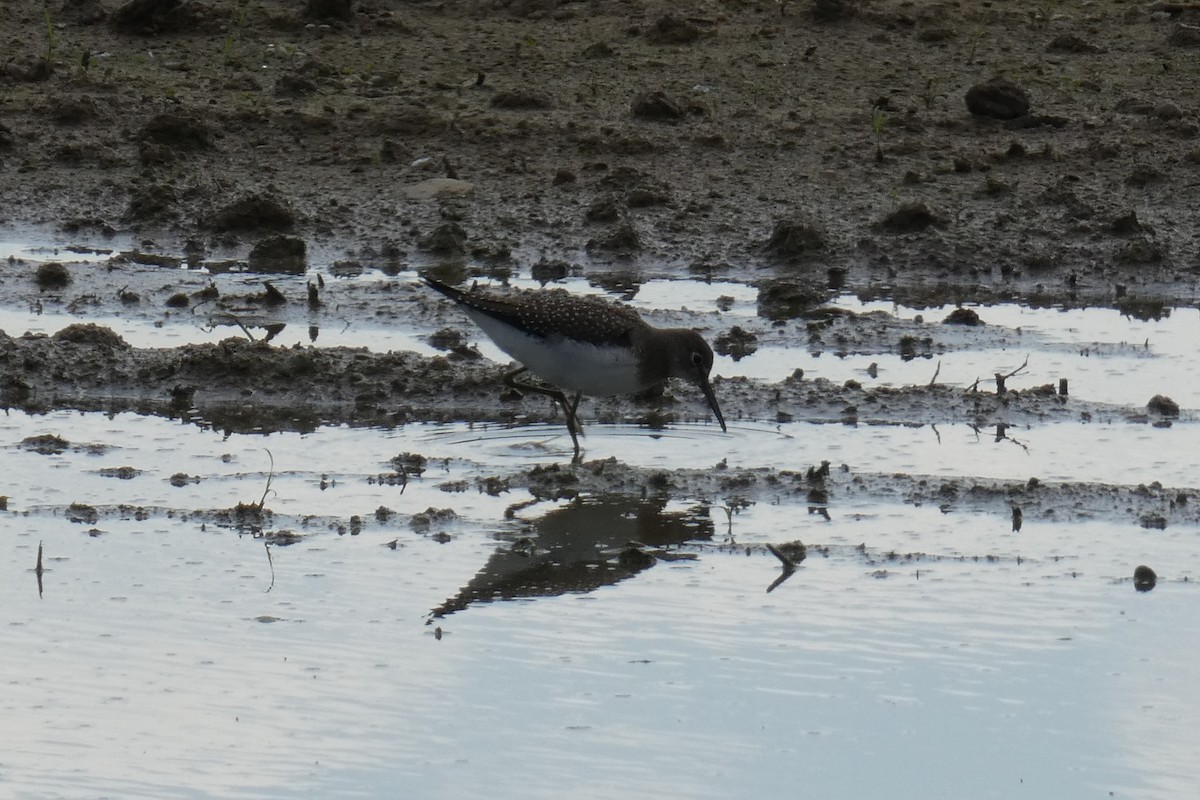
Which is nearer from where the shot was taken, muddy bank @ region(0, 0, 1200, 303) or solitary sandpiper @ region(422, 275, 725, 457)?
solitary sandpiper @ region(422, 275, 725, 457)

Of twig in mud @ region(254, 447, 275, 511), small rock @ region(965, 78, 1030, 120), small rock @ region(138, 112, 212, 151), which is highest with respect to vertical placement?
small rock @ region(965, 78, 1030, 120)

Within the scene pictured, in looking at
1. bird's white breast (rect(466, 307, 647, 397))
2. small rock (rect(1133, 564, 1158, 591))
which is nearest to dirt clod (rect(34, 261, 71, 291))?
bird's white breast (rect(466, 307, 647, 397))

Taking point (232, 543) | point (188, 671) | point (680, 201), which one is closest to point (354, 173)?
point (680, 201)

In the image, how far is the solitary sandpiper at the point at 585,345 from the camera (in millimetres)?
7855

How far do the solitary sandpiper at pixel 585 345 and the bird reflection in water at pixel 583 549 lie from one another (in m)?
0.69

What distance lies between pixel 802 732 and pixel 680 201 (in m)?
6.93

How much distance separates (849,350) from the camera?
9.36 m

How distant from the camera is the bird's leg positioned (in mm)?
8086

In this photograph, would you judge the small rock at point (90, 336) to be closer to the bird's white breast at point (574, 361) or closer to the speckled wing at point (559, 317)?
the speckled wing at point (559, 317)

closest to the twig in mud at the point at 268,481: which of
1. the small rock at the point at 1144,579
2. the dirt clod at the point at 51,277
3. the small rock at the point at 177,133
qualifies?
the dirt clod at the point at 51,277

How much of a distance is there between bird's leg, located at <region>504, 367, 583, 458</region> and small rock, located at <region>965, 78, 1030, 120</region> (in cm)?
545

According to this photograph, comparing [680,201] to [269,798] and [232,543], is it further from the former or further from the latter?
[269,798]

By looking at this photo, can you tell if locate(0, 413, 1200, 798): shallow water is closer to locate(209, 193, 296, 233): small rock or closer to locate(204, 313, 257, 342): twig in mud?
locate(204, 313, 257, 342): twig in mud

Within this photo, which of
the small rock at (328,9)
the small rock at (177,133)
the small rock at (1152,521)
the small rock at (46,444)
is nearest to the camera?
the small rock at (1152,521)
